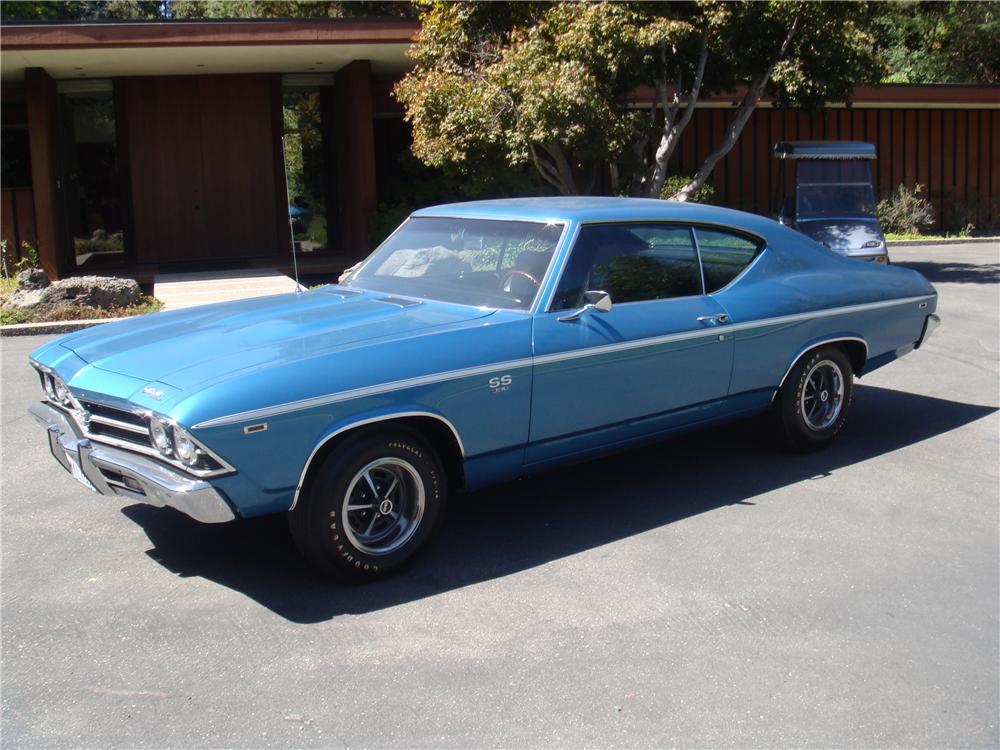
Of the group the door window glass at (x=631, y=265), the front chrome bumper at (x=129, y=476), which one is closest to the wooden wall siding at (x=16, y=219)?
the front chrome bumper at (x=129, y=476)

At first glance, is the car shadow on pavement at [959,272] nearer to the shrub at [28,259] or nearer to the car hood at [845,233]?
the car hood at [845,233]

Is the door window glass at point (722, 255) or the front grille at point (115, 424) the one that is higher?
the door window glass at point (722, 255)

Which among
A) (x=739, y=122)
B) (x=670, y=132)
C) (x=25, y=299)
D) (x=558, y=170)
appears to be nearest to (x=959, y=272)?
(x=739, y=122)

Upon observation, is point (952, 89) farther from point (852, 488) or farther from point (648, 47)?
point (852, 488)

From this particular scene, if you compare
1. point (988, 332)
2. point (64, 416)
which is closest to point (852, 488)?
point (64, 416)

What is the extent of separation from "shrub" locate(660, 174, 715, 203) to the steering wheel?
14164 millimetres

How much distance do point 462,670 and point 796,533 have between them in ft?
7.10

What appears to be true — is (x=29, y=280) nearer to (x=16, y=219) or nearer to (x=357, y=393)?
(x=16, y=219)

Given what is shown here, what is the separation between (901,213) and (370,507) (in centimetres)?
2178

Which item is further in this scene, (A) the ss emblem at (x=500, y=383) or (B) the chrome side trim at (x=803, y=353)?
(B) the chrome side trim at (x=803, y=353)

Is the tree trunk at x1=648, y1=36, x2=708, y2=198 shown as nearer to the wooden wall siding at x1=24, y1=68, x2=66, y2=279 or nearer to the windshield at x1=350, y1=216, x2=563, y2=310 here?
the wooden wall siding at x1=24, y1=68, x2=66, y2=279

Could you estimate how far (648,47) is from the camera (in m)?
13.1

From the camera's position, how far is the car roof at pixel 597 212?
17.9ft

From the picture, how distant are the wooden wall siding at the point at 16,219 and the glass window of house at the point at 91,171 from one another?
0.83 metres
